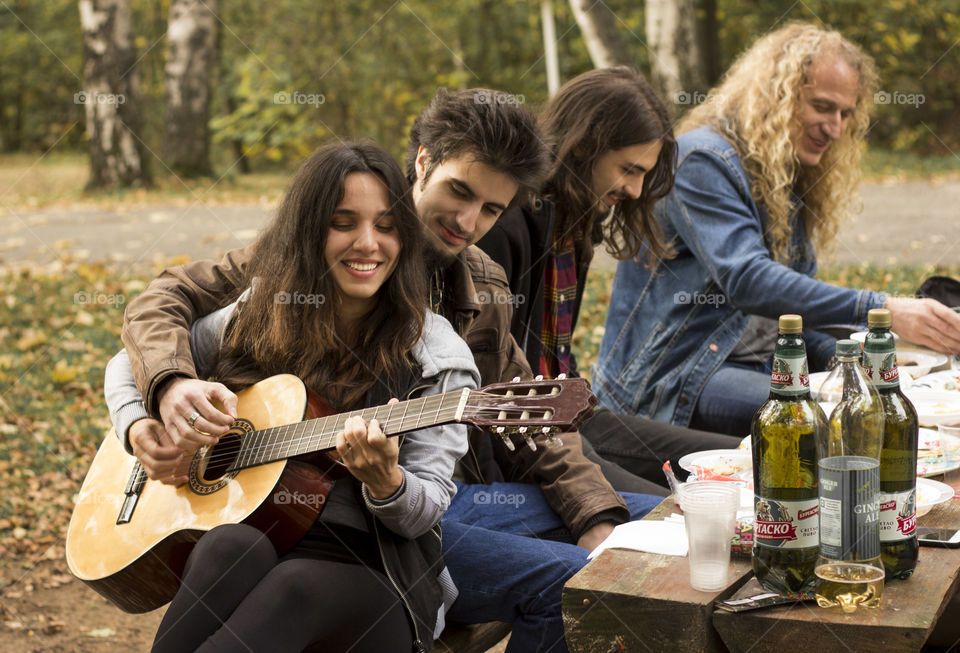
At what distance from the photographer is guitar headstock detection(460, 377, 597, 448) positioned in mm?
1974

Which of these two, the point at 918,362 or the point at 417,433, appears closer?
the point at 417,433

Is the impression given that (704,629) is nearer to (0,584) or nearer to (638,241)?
(638,241)

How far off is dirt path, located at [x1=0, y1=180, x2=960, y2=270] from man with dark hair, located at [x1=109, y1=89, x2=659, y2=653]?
5.49 metres

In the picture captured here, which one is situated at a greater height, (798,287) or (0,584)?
(798,287)

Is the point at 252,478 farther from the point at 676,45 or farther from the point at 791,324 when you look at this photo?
the point at 676,45

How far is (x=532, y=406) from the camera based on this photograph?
2.02 metres

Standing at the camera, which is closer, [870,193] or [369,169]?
[369,169]

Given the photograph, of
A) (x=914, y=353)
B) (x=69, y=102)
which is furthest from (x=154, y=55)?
(x=914, y=353)

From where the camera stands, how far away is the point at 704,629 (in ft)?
5.31

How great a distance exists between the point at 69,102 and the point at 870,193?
18.0 metres

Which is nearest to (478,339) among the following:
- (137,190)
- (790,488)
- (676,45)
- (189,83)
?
(790,488)

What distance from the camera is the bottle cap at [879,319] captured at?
5.63 feet

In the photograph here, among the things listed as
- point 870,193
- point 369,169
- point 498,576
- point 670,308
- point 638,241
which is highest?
point 369,169

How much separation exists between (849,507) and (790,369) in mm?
229
